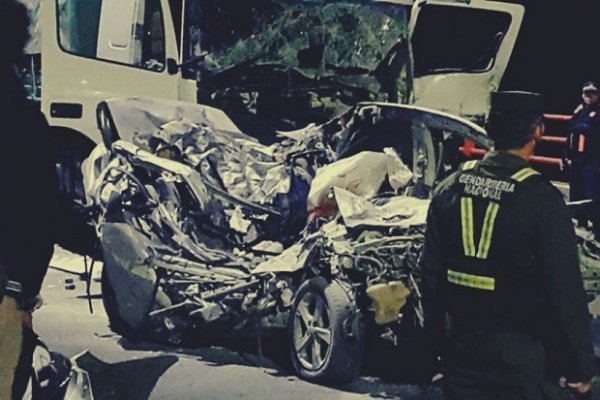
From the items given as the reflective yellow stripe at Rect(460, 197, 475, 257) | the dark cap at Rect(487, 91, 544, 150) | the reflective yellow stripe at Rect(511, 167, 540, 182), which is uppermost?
the dark cap at Rect(487, 91, 544, 150)

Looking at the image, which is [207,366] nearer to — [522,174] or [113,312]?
[113,312]

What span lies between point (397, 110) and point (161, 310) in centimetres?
177

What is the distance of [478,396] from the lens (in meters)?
3.54

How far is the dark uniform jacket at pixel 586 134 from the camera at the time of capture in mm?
11828

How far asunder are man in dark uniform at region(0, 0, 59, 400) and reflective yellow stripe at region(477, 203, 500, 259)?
1211 mm

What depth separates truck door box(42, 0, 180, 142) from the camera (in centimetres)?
1020

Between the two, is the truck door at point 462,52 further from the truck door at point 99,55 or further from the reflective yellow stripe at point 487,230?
the reflective yellow stripe at point 487,230

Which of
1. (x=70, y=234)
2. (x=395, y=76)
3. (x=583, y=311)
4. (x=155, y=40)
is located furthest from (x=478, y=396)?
(x=155, y=40)

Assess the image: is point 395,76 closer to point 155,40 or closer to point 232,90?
point 232,90

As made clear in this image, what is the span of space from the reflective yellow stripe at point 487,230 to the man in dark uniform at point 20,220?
1.21 metres

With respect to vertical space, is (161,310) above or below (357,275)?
below

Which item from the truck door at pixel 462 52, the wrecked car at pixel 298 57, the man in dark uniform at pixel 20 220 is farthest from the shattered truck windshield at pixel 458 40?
the man in dark uniform at pixel 20 220

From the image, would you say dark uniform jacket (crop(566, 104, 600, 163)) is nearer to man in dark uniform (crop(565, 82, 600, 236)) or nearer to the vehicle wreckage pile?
man in dark uniform (crop(565, 82, 600, 236))

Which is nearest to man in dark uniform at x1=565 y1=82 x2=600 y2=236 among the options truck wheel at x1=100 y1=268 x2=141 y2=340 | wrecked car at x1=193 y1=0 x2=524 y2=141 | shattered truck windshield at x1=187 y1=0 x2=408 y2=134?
wrecked car at x1=193 y1=0 x2=524 y2=141
